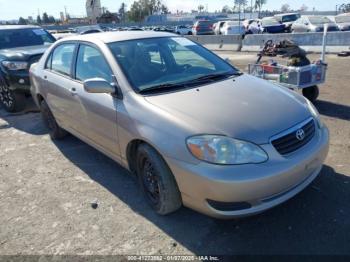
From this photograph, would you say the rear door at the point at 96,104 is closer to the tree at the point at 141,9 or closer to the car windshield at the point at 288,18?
the car windshield at the point at 288,18

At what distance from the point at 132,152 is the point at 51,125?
2.60 metres

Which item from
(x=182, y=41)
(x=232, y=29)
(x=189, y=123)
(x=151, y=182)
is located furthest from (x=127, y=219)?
(x=232, y=29)

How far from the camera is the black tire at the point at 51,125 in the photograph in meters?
5.48

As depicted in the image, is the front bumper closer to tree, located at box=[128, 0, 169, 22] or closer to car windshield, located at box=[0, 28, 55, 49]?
car windshield, located at box=[0, 28, 55, 49]

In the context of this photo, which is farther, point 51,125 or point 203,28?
point 203,28

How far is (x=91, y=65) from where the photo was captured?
163 inches

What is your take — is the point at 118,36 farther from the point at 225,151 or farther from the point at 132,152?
the point at 225,151

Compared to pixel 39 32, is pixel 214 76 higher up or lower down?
lower down

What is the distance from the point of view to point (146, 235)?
3.22 metres

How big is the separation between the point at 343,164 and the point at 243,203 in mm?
1982

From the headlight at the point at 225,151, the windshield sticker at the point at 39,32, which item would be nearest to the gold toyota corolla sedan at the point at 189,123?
the headlight at the point at 225,151

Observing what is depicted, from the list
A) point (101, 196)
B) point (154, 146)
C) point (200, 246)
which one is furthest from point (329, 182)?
point (101, 196)

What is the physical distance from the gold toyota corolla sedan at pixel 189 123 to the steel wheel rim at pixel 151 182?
12mm

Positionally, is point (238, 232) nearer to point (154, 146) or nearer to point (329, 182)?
point (154, 146)
